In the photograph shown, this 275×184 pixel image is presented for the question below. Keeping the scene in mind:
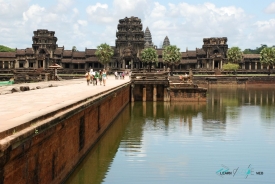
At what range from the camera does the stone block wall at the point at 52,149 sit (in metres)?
9.01

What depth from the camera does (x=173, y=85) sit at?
168 ft

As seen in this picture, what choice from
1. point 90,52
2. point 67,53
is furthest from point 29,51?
point 90,52

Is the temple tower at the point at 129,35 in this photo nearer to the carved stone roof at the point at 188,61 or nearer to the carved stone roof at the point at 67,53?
the carved stone roof at the point at 188,61

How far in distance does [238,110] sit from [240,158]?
976 inches

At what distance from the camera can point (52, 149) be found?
1263 centimetres

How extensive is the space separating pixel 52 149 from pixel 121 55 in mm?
107913

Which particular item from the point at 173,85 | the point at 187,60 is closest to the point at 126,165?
the point at 173,85

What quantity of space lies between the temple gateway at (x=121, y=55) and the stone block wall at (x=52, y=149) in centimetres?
9719

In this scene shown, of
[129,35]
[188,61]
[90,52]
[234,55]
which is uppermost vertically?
[129,35]

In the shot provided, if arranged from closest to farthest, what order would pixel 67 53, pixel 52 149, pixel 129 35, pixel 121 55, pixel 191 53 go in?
pixel 52 149, pixel 121 55, pixel 67 53, pixel 129 35, pixel 191 53

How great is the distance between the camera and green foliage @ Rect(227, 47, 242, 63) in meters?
114

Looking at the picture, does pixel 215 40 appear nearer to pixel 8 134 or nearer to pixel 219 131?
pixel 219 131

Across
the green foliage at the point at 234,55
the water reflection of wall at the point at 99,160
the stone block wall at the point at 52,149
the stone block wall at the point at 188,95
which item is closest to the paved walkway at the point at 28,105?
the stone block wall at the point at 52,149

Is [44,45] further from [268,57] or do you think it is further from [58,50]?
[268,57]
